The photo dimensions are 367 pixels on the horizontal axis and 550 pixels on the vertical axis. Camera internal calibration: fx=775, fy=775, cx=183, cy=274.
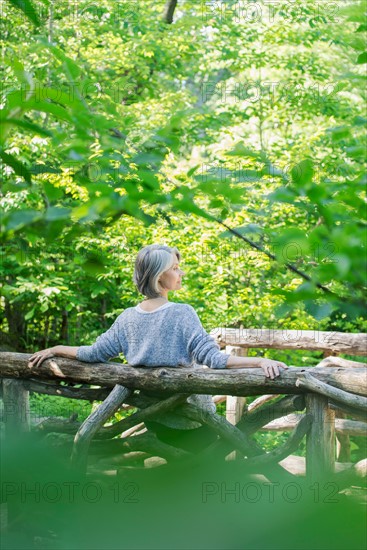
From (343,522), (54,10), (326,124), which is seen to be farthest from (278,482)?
(326,124)

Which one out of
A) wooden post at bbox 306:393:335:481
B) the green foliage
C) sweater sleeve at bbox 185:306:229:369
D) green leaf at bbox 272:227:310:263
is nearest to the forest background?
A: the green foliage

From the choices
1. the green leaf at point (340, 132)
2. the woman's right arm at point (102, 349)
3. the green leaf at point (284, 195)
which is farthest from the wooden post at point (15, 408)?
the green leaf at point (284, 195)

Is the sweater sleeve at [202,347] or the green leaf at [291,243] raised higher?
the green leaf at [291,243]

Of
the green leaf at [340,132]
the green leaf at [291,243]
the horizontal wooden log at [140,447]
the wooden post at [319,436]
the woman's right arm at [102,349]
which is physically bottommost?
the horizontal wooden log at [140,447]

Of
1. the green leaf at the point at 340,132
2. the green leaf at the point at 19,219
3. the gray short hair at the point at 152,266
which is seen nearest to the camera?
the green leaf at the point at 19,219

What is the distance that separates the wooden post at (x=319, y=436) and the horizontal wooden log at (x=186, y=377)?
84 mm

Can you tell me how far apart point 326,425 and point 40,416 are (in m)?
1.58

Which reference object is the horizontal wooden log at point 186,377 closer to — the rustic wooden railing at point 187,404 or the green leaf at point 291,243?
the rustic wooden railing at point 187,404

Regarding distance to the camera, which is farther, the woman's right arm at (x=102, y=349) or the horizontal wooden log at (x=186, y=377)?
the woman's right arm at (x=102, y=349)

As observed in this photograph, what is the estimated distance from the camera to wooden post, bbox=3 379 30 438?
3787 mm

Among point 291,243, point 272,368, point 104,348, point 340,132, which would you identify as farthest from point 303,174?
point 104,348

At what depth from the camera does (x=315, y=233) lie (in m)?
1.21

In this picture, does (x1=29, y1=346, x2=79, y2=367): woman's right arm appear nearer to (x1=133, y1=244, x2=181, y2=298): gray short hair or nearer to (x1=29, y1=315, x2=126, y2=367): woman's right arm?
(x1=29, y1=315, x2=126, y2=367): woman's right arm

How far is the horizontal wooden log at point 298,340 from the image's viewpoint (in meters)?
5.61
